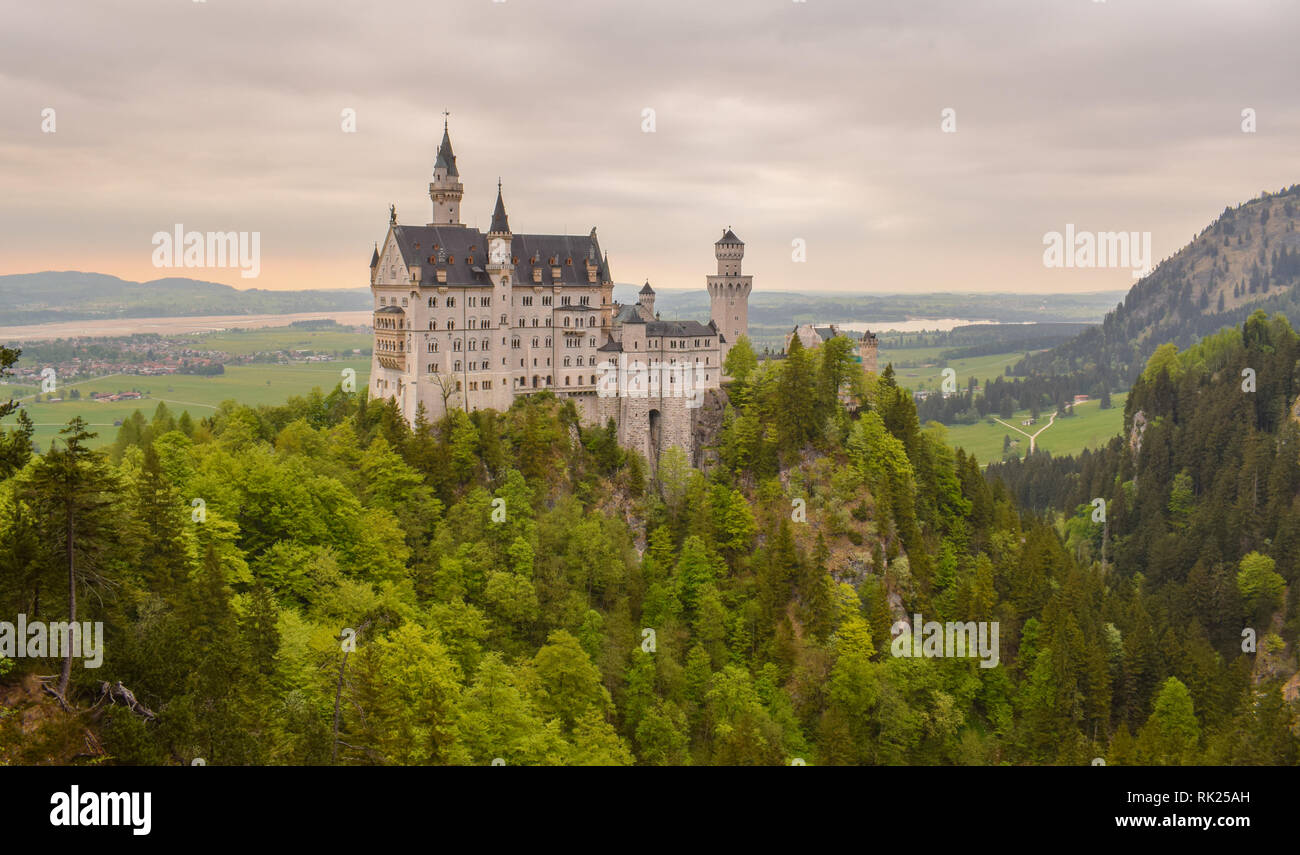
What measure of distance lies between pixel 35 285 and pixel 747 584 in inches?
6440

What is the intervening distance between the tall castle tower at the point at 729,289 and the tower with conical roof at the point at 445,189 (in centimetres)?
2622

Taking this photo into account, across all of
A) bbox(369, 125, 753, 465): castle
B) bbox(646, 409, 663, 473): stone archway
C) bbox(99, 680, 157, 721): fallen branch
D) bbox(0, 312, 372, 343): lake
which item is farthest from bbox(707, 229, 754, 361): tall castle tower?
bbox(0, 312, 372, 343): lake

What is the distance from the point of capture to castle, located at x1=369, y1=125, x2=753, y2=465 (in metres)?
81.8

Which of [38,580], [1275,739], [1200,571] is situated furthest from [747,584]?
[1200,571]

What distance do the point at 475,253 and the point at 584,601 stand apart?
33768 mm

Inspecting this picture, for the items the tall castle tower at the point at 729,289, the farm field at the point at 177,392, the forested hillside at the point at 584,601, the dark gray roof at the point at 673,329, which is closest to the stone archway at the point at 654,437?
the forested hillside at the point at 584,601

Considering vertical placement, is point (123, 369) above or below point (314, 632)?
above

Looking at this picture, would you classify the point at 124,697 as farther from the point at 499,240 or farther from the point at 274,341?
the point at 274,341

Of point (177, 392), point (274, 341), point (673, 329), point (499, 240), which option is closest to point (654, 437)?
point (673, 329)

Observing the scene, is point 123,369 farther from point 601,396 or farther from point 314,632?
point 314,632

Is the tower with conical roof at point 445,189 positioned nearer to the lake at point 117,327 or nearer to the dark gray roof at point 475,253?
the dark gray roof at point 475,253

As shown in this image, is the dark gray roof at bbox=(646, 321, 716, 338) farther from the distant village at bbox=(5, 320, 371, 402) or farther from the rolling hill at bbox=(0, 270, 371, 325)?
the rolling hill at bbox=(0, 270, 371, 325)

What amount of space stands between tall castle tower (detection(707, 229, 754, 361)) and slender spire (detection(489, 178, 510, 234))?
22683mm

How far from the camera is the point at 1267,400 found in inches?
5344
